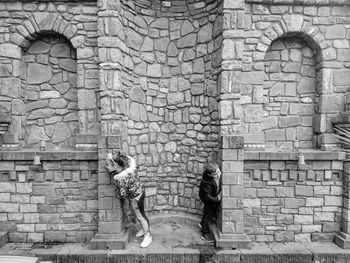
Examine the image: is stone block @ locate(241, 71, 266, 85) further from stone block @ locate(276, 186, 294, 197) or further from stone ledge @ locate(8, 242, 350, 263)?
stone ledge @ locate(8, 242, 350, 263)

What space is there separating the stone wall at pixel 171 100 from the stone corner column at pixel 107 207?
764 mm

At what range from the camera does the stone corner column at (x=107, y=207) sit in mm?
4250

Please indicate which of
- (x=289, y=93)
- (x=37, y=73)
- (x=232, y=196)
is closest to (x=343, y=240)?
(x=232, y=196)

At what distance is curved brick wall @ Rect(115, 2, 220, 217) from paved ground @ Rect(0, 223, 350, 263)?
43.8 inches

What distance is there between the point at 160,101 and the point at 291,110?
2.89 meters

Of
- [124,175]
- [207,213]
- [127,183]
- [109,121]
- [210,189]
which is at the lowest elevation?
[207,213]

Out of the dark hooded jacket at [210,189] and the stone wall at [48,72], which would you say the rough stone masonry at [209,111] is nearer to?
the stone wall at [48,72]

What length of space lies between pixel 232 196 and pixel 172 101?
2.49m

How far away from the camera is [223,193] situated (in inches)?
171

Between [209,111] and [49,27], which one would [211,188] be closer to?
[209,111]

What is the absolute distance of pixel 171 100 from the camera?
17.6 ft

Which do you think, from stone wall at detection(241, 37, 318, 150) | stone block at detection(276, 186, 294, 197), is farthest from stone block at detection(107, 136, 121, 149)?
stone block at detection(276, 186, 294, 197)

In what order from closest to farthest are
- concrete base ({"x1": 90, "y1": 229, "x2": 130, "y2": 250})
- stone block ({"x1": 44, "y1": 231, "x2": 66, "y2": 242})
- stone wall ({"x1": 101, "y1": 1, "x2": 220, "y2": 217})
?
concrete base ({"x1": 90, "y1": 229, "x2": 130, "y2": 250}) → stone block ({"x1": 44, "y1": 231, "x2": 66, "y2": 242}) → stone wall ({"x1": 101, "y1": 1, "x2": 220, "y2": 217})

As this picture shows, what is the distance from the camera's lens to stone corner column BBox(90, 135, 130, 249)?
13.9ft
